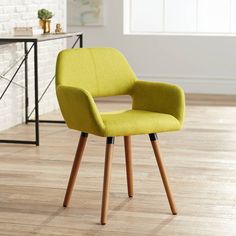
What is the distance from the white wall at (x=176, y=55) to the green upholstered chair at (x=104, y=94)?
14.9ft

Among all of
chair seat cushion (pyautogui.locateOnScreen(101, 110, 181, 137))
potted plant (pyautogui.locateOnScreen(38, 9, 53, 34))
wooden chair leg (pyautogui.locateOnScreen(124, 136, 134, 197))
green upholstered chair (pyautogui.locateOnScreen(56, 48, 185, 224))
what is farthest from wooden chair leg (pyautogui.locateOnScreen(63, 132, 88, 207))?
potted plant (pyautogui.locateOnScreen(38, 9, 53, 34))

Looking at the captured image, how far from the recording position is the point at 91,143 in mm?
5492

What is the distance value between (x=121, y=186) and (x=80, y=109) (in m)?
0.87

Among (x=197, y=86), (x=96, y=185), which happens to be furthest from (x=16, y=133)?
(x=197, y=86)

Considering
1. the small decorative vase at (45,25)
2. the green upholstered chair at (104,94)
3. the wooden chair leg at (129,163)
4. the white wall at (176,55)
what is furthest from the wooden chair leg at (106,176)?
the white wall at (176,55)

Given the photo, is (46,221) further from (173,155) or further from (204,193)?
(173,155)

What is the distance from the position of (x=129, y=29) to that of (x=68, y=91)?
5273 mm

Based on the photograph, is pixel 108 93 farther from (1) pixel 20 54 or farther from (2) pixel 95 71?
(1) pixel 20 54

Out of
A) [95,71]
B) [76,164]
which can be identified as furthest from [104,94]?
[76,164]

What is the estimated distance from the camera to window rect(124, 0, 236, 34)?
27.7 feet

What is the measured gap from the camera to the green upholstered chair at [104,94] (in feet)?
11.3

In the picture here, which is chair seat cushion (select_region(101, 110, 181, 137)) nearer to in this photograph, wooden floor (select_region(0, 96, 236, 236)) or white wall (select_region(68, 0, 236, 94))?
wooden floor (select_region(0, 96, 236, 236))

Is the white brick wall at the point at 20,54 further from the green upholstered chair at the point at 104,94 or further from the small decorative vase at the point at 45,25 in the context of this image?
the green upholstered chair at the point at 104,94

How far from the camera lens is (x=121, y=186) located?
4180mm
